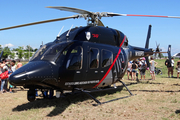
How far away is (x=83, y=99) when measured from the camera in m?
7.91

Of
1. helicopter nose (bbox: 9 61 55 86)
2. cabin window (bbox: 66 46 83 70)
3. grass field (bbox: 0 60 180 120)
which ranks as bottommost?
grass field (bbox: 0 60 180 120)

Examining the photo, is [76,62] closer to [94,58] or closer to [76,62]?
[76,62]

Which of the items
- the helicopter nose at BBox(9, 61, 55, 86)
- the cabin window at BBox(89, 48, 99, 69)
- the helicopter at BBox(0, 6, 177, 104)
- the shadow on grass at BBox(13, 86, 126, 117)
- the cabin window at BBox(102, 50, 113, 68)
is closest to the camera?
the helicopter nose at BBox(9, 61, 55, 86)

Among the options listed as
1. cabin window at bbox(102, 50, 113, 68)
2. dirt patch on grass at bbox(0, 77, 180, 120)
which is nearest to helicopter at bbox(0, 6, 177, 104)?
cabin window at bbox(102, 50, 113, 68)

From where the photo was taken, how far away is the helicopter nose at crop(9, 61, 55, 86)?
17.7 ft

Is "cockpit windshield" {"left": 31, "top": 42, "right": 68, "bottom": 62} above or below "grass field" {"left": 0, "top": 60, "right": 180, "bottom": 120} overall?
above

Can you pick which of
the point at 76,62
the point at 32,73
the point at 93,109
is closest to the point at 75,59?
the point at 76,62

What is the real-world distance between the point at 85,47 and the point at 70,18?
155 cm

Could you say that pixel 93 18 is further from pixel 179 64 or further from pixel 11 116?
pixel 179 64

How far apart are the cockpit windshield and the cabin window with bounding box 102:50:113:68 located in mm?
1790

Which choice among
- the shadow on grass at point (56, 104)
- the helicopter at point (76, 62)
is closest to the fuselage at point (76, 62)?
the helicopter at point (76, 62)

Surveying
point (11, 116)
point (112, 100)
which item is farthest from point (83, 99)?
point (11, 116)

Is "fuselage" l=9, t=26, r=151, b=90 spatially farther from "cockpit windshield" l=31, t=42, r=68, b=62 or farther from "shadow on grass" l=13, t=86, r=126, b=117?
"shadow on grass" l=13, t=86, r=126, b=117

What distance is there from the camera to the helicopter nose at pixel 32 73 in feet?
17.7
